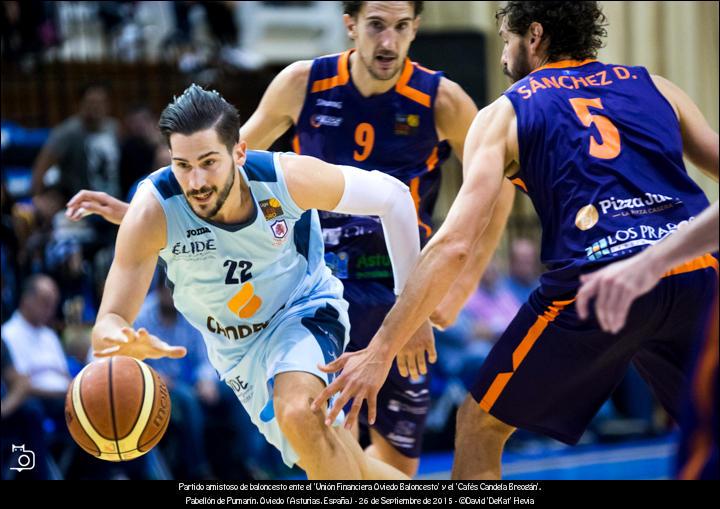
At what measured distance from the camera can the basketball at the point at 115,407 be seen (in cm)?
402

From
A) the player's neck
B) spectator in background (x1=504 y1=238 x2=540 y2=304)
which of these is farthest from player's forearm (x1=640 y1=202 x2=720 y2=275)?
spectator in background (x1=504 y1=238 x2=540 y2=304)

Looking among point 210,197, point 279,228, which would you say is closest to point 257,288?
point 279,228

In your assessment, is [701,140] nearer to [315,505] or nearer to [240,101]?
[315,505]

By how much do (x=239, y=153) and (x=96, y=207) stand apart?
0.87 m

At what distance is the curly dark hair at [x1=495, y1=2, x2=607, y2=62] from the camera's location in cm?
421

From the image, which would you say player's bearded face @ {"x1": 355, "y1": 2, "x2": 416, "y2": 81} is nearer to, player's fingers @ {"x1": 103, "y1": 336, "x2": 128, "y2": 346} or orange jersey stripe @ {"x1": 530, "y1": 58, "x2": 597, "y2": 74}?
orange jersey stripe @ {"x1": 530, "y1": 58, "x2": 597, "y2": 74}

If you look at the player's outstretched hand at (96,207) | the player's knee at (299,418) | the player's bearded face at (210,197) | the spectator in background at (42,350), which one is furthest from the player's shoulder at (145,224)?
the spectator in background at (42,350)

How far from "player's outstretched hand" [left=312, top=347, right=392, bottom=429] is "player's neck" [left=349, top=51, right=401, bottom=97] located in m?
1.63

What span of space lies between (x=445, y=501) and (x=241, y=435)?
4.14 m

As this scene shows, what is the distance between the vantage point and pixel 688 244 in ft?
9.92

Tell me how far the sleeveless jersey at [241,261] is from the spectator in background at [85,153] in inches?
170

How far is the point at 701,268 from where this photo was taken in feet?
12.4

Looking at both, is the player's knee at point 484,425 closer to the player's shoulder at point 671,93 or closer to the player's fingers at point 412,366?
the player's fingers at point 412,366

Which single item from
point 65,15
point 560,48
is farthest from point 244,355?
point 65,15
